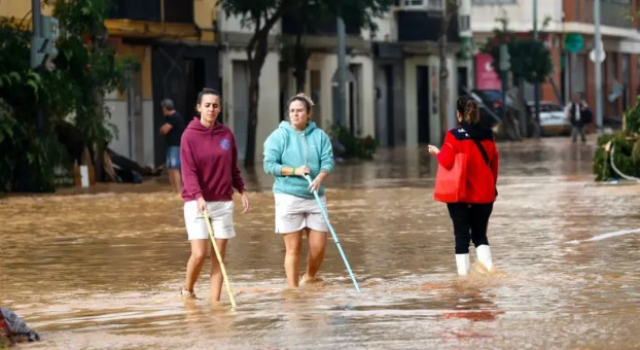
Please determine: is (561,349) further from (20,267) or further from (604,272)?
(20,267)

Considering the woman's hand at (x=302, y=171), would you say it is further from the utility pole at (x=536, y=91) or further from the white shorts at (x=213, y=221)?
the utility pole at (x=536, y=91)

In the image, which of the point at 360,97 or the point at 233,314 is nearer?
the point at 233,314

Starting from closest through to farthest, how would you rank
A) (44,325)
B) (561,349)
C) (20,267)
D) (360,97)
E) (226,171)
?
(561,349)
(44,325)
(226,171)
(20,267)
(360,97)

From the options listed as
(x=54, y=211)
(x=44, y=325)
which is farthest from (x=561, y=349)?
(x=54, y=211)

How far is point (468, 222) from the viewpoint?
592 inches

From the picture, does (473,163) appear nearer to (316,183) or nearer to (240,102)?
(316,183)

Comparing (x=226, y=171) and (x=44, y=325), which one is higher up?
(x=226, y=171)

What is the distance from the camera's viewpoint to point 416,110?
65625mm

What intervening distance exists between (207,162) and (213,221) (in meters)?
0.42

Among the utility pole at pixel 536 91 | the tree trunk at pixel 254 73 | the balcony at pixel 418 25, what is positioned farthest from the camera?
the utility pole at pixel 536 91

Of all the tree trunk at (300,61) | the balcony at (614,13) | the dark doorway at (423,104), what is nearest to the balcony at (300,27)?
the tree trunk at (300,61)

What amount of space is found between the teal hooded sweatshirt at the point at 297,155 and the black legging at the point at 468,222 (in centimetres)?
130

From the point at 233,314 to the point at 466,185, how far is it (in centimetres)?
306

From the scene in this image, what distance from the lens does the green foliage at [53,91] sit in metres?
30.8
